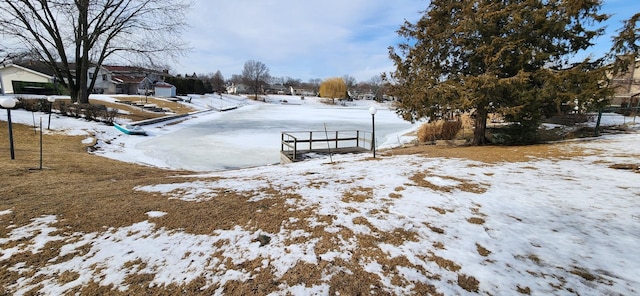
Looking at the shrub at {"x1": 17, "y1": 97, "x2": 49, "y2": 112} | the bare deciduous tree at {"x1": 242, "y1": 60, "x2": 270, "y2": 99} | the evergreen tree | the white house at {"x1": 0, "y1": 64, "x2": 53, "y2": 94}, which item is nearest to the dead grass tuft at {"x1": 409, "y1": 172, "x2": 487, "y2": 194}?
the evergreen tree

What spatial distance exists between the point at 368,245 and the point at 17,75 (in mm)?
59515

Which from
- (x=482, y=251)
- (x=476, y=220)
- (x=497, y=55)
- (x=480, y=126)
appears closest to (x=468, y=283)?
(x=482, y=251)

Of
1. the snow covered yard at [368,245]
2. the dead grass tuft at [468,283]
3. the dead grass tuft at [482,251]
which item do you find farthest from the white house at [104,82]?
the dead grass tuft at [468,283]

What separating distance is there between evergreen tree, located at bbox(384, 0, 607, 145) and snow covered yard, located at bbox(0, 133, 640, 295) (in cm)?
429

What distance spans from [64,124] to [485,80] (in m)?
22.0

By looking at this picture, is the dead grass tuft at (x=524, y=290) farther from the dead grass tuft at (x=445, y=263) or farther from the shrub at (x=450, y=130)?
the shrub at (x=450, y=130)

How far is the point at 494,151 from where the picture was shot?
9461 millimetres

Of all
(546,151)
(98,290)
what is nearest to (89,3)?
(98,290)

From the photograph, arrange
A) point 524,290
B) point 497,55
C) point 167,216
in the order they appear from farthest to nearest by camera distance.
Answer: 1. point 497,55
2. point 167,216
3. point 524,290

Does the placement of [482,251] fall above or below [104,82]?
below

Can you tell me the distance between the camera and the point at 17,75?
4041 centimetres

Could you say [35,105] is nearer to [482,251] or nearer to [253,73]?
[482,251]

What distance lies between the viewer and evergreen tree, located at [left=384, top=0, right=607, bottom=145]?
28.3 ft

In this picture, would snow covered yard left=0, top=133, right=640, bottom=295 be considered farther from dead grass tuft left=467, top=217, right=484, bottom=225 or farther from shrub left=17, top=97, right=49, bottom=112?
shrub left=17, top=97, right=49, bottom=112
